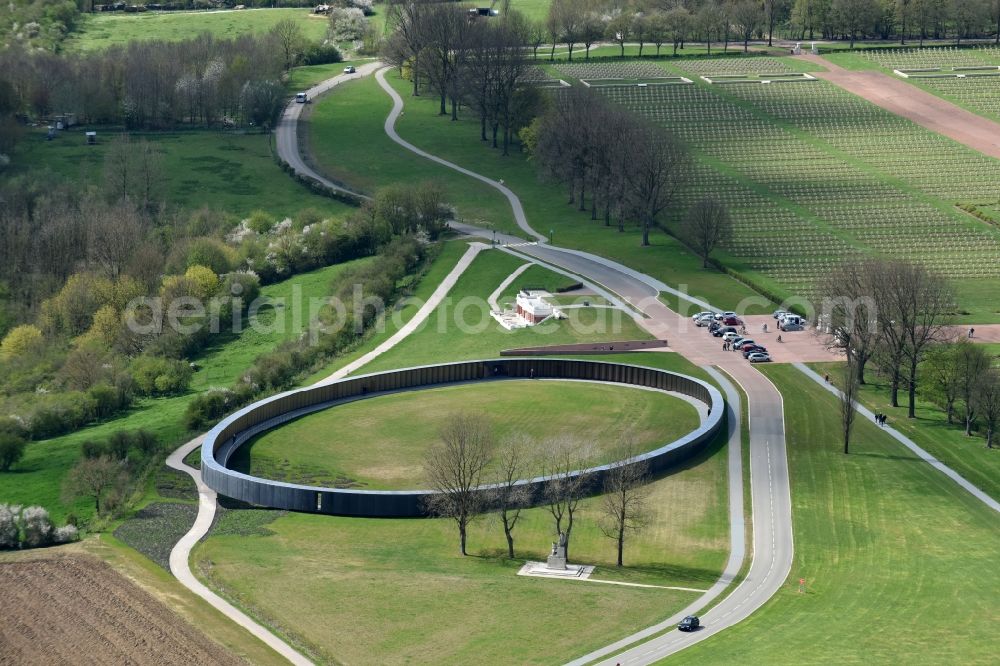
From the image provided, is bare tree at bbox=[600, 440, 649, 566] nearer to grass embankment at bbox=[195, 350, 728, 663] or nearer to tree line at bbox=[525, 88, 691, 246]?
grass embankment at bbox=[195, 350, 728, 663]

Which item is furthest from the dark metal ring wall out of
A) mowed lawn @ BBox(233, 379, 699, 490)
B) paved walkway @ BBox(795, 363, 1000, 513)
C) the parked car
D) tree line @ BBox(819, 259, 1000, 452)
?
the parked car

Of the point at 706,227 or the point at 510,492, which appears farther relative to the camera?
the point at 706,227

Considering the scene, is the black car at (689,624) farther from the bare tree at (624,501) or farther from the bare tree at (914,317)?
the bare tree at (914,317)

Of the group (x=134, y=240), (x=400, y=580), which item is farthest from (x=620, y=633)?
(x=134, y=240)

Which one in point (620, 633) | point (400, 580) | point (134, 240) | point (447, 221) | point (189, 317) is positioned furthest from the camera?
point (447, 221)

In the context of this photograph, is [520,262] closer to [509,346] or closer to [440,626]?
[509,346]

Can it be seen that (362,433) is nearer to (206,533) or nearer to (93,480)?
(93,480)

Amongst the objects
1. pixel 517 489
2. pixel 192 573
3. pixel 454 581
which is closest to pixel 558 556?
pixel 454 581

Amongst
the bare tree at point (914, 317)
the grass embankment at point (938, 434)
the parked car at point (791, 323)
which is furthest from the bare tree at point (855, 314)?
the parked car at point (791, 323)
